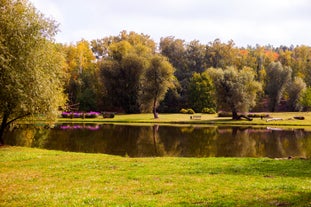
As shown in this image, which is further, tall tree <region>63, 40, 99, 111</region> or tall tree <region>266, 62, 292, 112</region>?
tall tree <region>266, 62, 292, 112</region>

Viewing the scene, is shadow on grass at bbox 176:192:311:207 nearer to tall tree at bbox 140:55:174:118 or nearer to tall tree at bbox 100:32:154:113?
tall tree at bbox 140:55:174:118

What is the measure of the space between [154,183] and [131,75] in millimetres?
88432

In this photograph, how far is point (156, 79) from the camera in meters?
79.9

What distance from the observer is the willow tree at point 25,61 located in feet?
88.1

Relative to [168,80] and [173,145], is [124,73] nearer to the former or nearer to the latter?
[168,80]

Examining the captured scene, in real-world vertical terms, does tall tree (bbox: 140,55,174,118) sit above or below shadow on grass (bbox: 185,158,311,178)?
above

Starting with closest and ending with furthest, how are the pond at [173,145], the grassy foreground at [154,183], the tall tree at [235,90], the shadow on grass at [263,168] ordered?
the grassy foreground at [154,183], the shadow on grass at [263,168], the pond at [173,145], the tall tree at [235,90]

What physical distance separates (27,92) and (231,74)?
54206 millimetres

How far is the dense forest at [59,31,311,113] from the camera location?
102188 millimetres

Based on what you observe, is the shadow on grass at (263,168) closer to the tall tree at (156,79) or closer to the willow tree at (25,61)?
the willow tree at (25,61)

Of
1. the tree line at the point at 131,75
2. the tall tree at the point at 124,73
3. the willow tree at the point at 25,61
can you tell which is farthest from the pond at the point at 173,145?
the tall tree at the point at 124,73

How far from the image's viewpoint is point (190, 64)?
12275cm

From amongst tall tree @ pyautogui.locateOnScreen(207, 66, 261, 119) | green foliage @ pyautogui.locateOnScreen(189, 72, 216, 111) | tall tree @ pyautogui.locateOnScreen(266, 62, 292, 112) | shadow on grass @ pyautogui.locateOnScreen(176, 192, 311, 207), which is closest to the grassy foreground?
shadow on grass @ pyautogui.locateOnScreen(176, 192, 311, 207)

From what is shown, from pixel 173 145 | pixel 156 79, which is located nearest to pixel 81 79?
pixel 156 79
